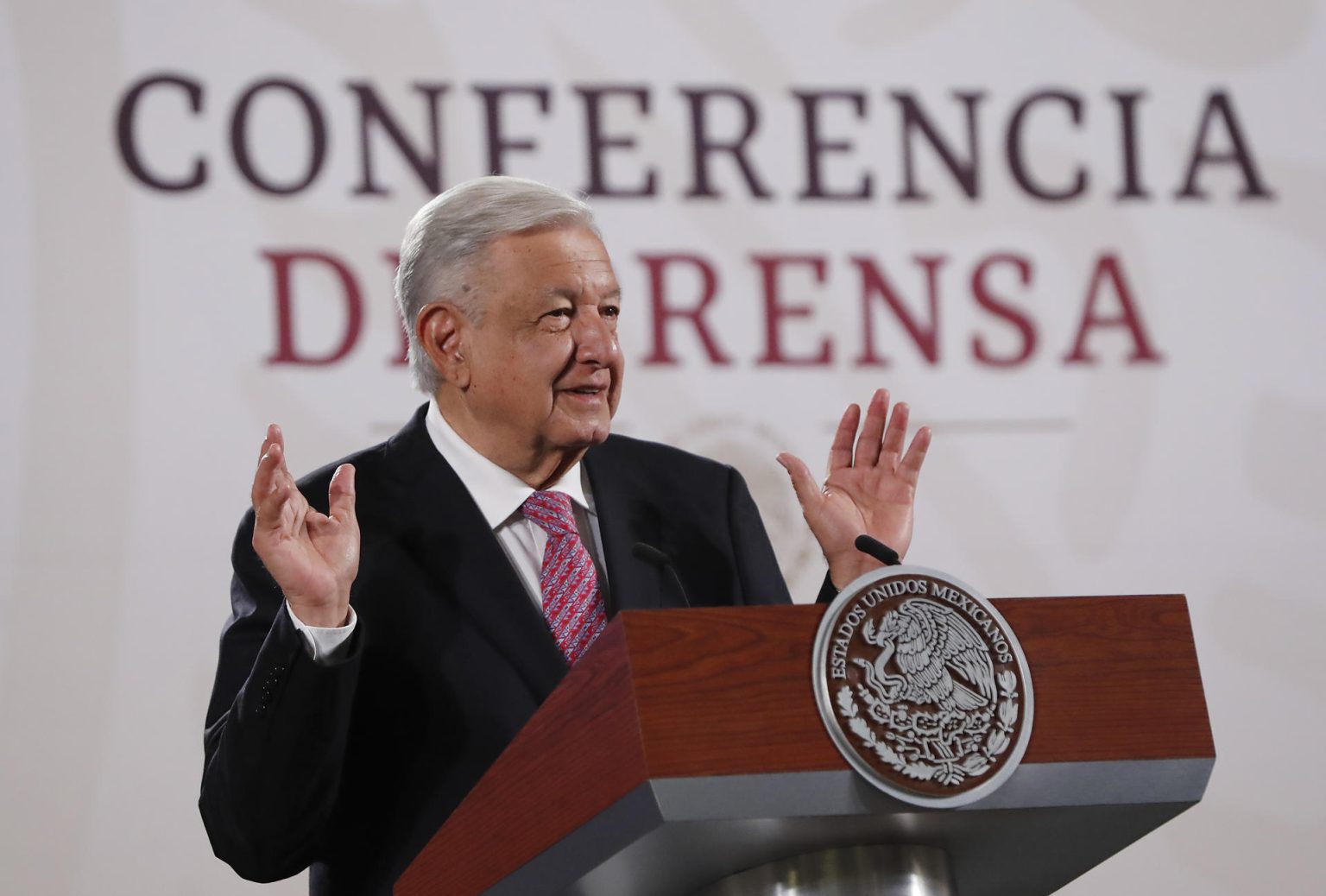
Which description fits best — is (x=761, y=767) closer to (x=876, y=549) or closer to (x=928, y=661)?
(x=928, y=661)

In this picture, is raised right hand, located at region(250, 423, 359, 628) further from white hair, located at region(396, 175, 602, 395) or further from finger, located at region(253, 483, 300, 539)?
white hair, located at region(396, 175, 602, 395)

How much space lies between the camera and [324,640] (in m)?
1.75

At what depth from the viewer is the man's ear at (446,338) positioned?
7.27 feet

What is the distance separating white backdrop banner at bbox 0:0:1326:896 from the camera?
296 cm

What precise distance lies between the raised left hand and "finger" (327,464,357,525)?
1.57ft

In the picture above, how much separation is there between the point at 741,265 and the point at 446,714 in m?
1.61

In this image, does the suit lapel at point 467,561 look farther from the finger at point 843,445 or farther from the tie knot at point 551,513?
the finger at point 843,445

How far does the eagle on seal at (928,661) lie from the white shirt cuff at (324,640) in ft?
2.09

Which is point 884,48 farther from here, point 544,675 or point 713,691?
point 713,691

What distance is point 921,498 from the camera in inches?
131

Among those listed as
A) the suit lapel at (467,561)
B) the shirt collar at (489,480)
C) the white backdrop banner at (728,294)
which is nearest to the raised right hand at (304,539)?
the suit lapel at (467,561)

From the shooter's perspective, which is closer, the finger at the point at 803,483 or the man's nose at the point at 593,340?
the finger at the point at 803,483

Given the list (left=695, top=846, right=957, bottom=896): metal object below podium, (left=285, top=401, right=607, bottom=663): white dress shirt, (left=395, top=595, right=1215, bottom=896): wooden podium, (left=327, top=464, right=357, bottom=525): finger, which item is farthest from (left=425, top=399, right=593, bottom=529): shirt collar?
(left=695, top=846, right=957, bottom=896): metal object below podium

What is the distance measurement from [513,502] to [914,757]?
3.11ft
